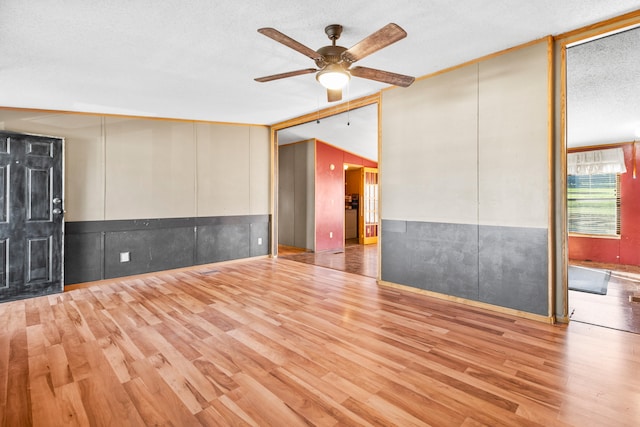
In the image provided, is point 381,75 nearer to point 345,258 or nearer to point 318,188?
point 345,258

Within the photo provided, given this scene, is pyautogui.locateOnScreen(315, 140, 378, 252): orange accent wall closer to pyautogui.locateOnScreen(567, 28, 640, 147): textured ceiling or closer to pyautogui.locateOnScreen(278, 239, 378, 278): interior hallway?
pyautogui.locateOnScreen(278, 239, 378, 278): interior hallway

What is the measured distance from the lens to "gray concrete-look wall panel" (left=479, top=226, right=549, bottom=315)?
3.08 meters

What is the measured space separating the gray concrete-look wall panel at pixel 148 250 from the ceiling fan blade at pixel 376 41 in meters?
4.22

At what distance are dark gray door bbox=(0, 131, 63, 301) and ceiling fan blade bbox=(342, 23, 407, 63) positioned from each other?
4.10 metres

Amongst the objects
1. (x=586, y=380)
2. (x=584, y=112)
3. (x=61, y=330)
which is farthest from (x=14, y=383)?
(x=584, y=112)

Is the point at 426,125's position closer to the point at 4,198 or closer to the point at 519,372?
the point at 519,372

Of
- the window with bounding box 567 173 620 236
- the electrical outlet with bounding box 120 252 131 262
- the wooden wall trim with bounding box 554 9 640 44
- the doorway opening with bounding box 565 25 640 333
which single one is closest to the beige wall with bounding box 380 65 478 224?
the wooden wall trim with bounding box 554 9 640 44

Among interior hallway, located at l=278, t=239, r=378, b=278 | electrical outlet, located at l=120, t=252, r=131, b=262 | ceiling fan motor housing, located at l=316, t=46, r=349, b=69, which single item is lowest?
interior hallway, located at l=278, t=239, r=378, b=278

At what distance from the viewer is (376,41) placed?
7.61ft

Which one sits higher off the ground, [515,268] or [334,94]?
[334,94]

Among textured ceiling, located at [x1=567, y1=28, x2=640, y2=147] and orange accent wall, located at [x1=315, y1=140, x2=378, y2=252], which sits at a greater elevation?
textured ceiling, located at [x1=567, y1=28, x2=640, y2=147]

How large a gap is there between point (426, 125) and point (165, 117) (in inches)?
163

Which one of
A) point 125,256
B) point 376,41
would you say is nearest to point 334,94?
point 376,41

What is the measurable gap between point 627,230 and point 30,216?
1035cm
